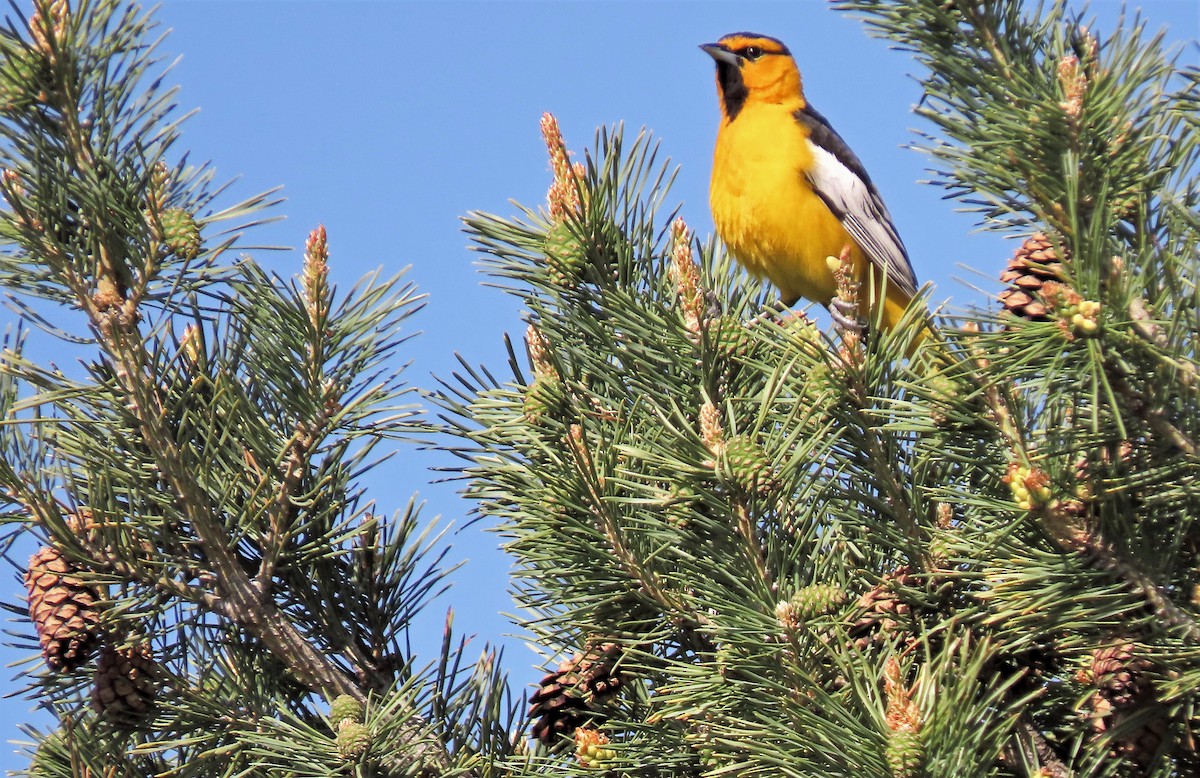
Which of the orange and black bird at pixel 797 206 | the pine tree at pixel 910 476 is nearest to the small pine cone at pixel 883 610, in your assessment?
the pine tree at pixel 910 476

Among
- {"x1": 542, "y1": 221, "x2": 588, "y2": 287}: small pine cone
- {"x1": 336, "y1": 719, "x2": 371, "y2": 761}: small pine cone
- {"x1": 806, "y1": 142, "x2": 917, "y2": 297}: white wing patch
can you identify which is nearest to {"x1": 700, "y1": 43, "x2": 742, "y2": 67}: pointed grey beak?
{"x1": 806, "y1": 142, "x2": 917, "y2": 297}: white wing patch

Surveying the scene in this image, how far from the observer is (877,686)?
1.45 meters

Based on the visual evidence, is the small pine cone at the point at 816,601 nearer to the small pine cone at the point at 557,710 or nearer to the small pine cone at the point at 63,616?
the small pine cone at the point at 557,710

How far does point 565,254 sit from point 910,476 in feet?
2.26

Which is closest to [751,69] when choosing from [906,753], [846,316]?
[846,316]

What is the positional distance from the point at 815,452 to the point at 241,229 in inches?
42.8

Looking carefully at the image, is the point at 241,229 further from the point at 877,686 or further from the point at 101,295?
the point at 877,686

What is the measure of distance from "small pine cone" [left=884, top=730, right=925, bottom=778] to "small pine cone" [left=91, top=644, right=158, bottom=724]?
1.23 metres

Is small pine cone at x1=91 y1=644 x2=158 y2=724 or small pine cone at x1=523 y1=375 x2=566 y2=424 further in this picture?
small pine cone at x1=523 y1=375 x2=566 y2=424

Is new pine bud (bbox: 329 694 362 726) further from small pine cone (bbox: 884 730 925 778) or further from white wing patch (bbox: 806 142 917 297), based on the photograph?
white wing patch (bbox: 806 142 917 297)

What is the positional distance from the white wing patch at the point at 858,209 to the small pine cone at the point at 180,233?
8.31 ft

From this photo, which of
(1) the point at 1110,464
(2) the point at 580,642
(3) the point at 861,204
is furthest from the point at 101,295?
(3) the point at 861,204

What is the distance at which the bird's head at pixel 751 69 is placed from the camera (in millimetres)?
4691

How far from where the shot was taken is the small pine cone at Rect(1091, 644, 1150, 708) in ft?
5.27
